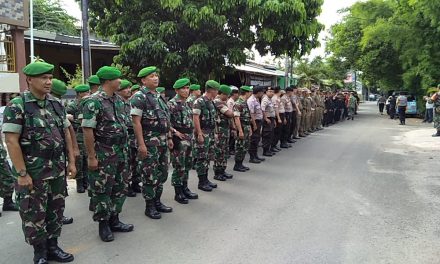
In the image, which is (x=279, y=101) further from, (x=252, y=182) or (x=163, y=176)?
(x=163, y=176)

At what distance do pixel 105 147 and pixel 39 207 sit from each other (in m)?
0.93

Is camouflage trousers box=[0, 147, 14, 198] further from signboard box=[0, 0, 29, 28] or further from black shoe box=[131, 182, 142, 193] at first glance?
signboard box=[0, 0, 29, 28]

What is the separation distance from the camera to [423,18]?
20.3 metres

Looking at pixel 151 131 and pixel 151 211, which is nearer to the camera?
pixel 151 131

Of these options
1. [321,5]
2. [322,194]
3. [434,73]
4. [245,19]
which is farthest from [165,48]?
[434,73]

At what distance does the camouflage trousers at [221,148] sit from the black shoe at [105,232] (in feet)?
10.3

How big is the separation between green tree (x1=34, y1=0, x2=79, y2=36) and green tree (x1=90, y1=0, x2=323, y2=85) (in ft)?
42.1

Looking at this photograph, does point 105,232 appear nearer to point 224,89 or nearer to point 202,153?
point 202,153

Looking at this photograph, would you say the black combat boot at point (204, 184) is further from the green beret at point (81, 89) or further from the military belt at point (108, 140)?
the military belt at point (108, 140)

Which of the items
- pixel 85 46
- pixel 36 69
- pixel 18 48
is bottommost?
pixel 36 69

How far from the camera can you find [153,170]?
5.05m

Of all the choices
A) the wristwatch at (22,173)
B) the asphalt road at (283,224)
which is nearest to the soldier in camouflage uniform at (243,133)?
the asphalt road at (283,224)

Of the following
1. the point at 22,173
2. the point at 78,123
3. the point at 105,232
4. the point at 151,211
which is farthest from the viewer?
the point at 78,123

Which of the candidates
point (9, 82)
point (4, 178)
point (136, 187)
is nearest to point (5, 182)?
point (4, 178)
